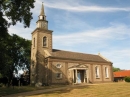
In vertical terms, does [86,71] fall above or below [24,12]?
below

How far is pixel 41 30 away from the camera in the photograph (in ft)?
131

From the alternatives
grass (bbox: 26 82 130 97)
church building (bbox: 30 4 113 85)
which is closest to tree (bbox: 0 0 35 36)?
grass (bbox: 26 82 130 97)

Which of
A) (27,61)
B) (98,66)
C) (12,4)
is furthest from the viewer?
(27,61)

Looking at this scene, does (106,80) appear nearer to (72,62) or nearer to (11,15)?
(72,62)

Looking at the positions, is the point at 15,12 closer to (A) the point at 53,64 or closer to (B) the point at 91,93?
(B) the point at 91,93

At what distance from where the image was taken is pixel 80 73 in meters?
41.9

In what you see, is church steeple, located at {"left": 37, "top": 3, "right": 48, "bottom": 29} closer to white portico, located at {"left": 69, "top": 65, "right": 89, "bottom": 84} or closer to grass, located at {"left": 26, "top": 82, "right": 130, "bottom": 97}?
white portico, located at {"left": 69, "top": 65, "right": 89, "bottom": 84}

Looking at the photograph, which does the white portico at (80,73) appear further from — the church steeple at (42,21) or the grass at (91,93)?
the grass at (91,93)

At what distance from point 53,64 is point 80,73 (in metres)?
8.55

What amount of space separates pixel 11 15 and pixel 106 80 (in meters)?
33.8

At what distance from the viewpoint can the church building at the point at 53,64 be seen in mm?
36781

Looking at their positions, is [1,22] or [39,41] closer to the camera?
[1,22]

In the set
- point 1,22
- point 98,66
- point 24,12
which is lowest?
point 98,66

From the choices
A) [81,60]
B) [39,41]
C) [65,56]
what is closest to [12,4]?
[39,41]
